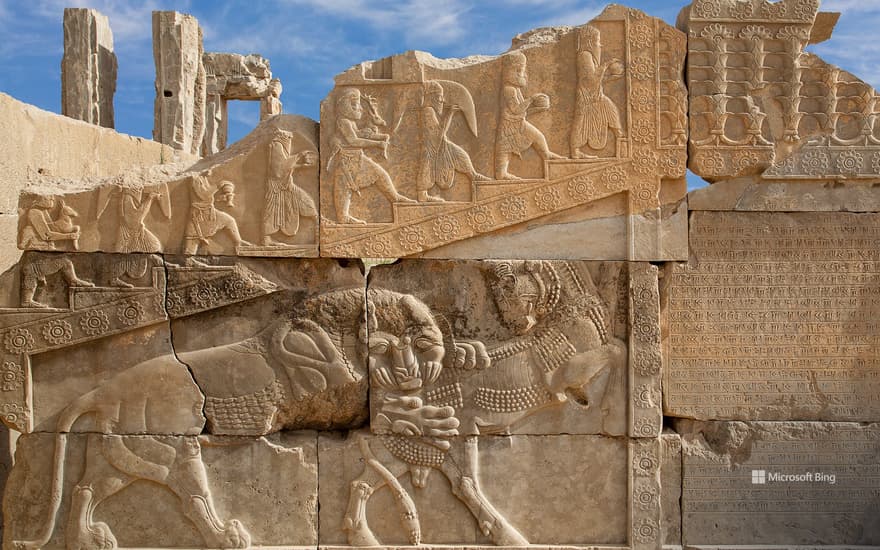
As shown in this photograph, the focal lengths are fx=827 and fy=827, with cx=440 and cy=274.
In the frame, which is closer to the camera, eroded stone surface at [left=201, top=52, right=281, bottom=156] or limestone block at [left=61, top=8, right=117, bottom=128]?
limestone block at [left=61, top=8, right=117, bottom=128]

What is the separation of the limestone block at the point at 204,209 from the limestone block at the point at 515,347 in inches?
25.8

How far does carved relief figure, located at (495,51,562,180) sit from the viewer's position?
4.93m

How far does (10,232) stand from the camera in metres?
6.34

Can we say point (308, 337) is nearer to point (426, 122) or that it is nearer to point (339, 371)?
point (339, 371)

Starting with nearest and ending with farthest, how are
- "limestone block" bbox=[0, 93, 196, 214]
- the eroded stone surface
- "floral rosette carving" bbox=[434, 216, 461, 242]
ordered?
"floral rosette carving" bbox=[434, 216, 461, 242] → "limestone block" bbox=[0, 93, 196, 214] → the eroded stone surface

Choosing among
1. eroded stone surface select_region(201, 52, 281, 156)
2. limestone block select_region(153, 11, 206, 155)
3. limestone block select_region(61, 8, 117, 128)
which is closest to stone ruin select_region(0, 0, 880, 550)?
limestone block select_region(61, 8, 117, 128)

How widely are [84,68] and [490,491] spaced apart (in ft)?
33.7

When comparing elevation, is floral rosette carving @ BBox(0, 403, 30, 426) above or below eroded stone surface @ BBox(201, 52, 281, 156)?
below

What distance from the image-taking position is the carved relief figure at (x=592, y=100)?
194 inches

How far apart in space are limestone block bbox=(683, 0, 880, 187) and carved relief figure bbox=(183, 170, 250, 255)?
110 inches

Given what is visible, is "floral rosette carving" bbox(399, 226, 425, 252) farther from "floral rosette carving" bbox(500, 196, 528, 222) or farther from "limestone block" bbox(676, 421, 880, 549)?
"limestone block" bbox(676, 421, 880, 549)

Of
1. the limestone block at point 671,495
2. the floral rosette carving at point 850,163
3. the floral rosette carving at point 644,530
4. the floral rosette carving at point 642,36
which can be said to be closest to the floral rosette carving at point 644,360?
the limestone block at point 671,495

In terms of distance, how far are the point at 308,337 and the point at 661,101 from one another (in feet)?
8.36

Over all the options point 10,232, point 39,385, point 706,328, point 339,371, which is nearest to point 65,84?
point 10,232
